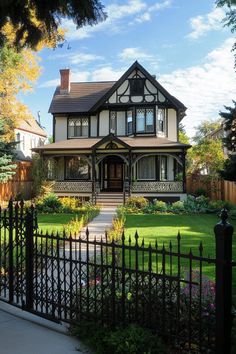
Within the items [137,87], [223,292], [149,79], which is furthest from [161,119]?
[223,292]

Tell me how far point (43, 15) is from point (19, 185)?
26.4m

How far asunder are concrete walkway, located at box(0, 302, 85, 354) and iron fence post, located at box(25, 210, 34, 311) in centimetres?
20

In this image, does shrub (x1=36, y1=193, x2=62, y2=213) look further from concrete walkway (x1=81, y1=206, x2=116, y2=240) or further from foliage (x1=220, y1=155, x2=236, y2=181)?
foliage (x1=220, y1=155, x2=236, y2=181)

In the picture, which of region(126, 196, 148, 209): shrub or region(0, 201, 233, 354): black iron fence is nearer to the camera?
region(0, 201, 233, 354): black iron fence

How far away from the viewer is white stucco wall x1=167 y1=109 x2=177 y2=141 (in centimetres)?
3231

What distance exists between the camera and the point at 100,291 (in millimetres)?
5582

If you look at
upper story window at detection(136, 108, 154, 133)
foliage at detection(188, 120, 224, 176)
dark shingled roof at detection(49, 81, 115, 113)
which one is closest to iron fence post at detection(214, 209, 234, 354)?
upper story window at detection(136, 108, 154, 133)

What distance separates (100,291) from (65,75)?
32.6 meters

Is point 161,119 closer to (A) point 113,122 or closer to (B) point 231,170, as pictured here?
(A) point 113,122

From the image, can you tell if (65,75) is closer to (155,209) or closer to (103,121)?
(103,121)

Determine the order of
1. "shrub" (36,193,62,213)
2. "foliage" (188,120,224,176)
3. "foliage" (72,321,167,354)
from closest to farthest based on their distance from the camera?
"foliage" (72,321,167,354)
"shrub" (36,193,62,213)
"foliage" (188,120,224,176)

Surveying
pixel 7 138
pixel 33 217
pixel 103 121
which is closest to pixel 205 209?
pixel 103 121

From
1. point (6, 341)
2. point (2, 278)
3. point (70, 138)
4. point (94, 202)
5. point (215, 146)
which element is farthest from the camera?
point (215, 146)

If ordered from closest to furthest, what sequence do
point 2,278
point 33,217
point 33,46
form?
point 33,46, point 33,217, point 2,278
